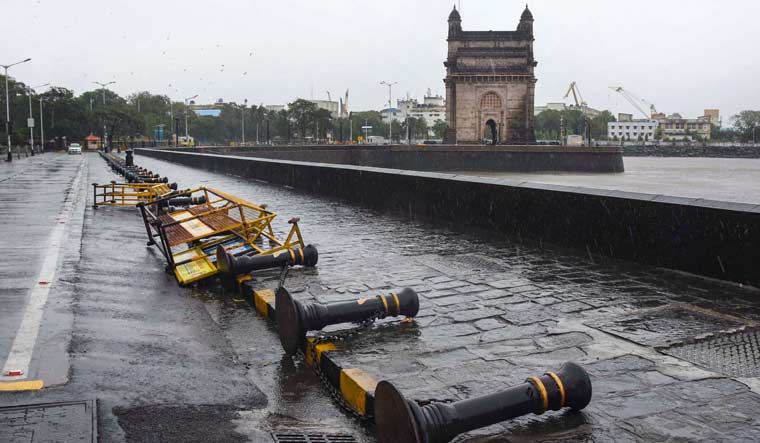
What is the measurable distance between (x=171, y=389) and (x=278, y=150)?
3136 inches

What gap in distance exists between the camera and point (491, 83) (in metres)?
97.9

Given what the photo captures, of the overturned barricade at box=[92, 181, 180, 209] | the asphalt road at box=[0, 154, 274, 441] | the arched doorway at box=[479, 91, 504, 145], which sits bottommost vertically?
the asphalt road at box=[0, 154, 274, 441]

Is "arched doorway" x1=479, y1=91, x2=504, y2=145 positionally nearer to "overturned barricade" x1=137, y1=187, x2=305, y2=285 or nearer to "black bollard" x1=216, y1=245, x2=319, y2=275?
"overturned barricade" x1=137, y1=187, x2=305, y2=285

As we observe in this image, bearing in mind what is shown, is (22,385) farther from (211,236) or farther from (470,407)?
(211,236)

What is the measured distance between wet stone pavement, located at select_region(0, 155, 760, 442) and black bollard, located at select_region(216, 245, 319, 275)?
146 millimetres

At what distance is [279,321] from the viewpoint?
5.66 m

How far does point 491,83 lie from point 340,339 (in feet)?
313

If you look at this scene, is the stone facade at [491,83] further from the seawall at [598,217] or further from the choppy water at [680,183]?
the seawall at [598,217]

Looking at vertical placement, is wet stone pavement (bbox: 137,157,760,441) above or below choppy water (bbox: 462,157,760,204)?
above

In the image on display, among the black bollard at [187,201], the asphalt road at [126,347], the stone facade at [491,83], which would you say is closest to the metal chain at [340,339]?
the asphalt road at [126,347]

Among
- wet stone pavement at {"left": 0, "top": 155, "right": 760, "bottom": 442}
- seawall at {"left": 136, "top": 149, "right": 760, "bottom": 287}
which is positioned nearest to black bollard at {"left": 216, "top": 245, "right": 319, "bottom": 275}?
wet stone pavement at {"left": 0, "top": 155, "right": 760, "bottom": 442}

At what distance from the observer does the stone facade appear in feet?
321

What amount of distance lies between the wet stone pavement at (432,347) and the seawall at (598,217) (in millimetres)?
275

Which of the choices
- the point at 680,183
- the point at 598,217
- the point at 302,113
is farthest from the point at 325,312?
the point at 302,113
